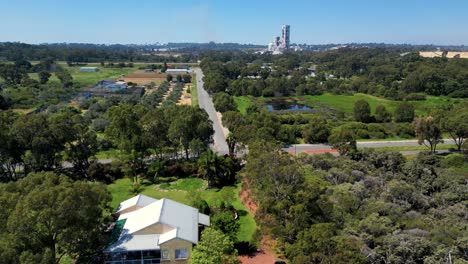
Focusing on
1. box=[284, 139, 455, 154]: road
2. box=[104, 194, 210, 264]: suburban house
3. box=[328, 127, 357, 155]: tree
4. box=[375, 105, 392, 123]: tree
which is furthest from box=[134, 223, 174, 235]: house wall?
box=[375, 105, 392, 123]: tree

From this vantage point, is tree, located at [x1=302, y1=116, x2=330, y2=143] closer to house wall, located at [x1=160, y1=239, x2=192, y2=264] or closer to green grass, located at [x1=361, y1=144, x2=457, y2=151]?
green grass, located at [x1=361, y1=144, x2=457, y2=151]

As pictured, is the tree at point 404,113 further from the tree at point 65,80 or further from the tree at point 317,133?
the tree at point 65,80

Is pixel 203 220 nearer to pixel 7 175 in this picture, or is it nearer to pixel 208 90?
pixel 7 175

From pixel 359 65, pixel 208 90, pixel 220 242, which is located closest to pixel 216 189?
pixel 220 242

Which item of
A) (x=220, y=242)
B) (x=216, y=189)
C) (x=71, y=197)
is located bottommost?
(x=216, y=189)

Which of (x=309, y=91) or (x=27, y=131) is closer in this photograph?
(x=27, y=131)

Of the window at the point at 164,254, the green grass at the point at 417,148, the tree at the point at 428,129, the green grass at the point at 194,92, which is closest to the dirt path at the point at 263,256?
the window at the point at 164,254
